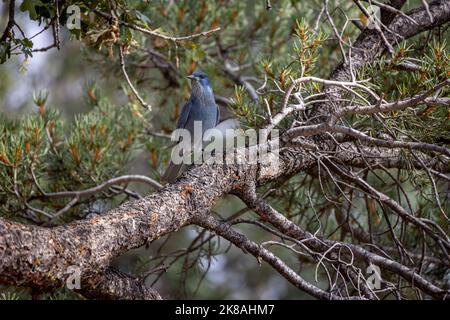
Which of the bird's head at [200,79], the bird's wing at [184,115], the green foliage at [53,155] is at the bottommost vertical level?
the green foliage at [53,155]

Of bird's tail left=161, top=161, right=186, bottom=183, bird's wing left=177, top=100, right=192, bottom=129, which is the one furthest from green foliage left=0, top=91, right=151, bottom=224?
bird's wing left=177, top=100, right=192, bottom=129

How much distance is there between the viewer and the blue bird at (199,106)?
4378mm

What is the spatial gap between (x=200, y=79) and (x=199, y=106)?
26 cm

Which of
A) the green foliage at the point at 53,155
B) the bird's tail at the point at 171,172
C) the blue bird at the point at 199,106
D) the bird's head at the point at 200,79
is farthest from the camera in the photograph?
the blue bird at the point at 199,106

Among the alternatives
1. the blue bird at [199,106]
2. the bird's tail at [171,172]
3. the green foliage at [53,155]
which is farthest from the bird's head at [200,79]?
the bird's tail at [171,172]

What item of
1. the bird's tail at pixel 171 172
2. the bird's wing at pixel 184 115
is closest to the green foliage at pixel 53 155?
the bird's tail at pixel 171 172

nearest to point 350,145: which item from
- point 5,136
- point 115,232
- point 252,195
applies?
point 252,195

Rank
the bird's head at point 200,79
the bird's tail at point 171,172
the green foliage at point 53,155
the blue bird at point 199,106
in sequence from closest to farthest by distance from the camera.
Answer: the green foliage at point 53,155 → the bird's tail at point 171,172 → the bird's head at point 200,79 → the blue bird at point 199,106

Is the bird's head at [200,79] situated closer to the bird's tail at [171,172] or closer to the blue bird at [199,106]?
the blue bird at [199,106]

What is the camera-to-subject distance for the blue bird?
4.38 meters

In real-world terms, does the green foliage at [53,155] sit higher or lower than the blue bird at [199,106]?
lower

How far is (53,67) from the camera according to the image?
310 inches

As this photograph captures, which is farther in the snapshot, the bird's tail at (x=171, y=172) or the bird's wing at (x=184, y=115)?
the bird's wing at (x=184, y=115)
